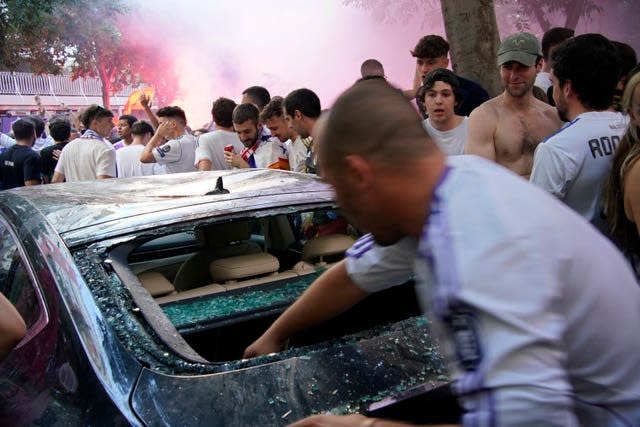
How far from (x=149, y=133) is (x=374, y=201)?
6.58 meters

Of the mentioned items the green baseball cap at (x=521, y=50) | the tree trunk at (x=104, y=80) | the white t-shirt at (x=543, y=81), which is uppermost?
the tree trunk at (x=104, y=80)

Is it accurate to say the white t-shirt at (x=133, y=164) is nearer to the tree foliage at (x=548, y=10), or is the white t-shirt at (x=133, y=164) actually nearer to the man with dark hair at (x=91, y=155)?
the man with dark hair at (x=91, y=155)

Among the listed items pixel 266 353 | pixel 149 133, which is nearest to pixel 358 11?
pixel 149 133

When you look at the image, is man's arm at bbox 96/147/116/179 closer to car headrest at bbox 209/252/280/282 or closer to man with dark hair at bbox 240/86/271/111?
man with dark hair at bbox 240/86/271/111

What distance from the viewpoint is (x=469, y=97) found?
196 inches

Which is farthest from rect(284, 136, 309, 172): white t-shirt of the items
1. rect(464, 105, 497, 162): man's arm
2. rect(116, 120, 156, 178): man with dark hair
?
rect(116, 120, 156, 178): man with dark hair

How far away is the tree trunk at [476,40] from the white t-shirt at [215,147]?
2636 mm

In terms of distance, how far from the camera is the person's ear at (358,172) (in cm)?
104

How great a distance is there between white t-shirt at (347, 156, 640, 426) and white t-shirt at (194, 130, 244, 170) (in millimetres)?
4385

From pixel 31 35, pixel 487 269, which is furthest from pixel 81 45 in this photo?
pixel 487 269

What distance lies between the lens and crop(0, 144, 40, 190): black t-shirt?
7273mm

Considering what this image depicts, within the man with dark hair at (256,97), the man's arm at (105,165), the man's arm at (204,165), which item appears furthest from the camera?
the man with dark hair at (256,97)

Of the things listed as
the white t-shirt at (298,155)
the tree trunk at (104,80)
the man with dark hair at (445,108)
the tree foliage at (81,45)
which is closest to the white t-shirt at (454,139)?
the man with dark hair at (445,108)

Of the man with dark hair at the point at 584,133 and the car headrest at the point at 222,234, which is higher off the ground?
the man with dark hair at the point at 584,133
